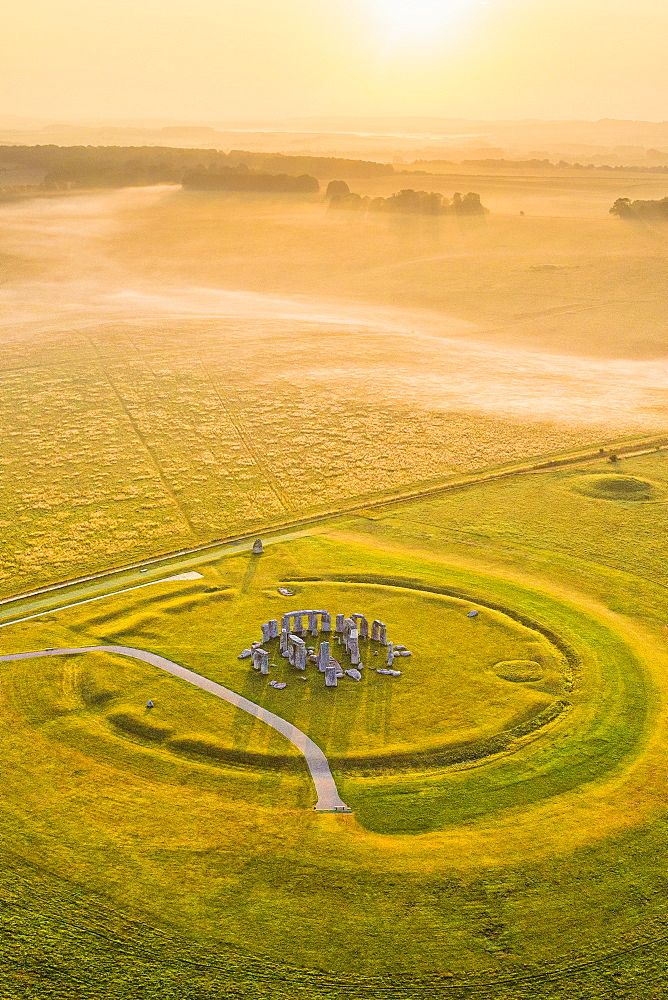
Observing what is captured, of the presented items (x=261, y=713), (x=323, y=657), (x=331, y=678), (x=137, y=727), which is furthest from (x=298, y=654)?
(x=137, y=727)

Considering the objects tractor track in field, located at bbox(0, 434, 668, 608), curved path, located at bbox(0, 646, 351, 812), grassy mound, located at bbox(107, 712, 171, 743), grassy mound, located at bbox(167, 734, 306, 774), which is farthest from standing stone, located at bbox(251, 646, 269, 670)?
tractor track in field, located at bbox(0, 434, 668, 608)

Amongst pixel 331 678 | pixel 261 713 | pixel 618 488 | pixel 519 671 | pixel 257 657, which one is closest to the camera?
pixel 261 713

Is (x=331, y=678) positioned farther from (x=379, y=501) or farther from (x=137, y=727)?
(x=379, y=501)

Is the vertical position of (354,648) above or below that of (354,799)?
above

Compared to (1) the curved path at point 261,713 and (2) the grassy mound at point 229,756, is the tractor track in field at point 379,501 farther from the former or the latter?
(2) the grassy mound at point 229,756

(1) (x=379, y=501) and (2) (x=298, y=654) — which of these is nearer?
(2) (x=298, y=654)

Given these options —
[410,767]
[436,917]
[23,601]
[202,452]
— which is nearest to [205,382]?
[202,452]

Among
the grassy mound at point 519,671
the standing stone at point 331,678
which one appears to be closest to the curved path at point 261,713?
the standing stone at point 331,678
